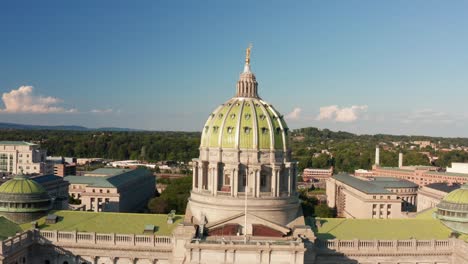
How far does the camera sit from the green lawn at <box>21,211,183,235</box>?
243 ft

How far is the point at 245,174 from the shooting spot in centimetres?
7531

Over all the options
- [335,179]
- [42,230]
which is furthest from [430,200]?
[42,230]

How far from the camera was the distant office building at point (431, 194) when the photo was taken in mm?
151462

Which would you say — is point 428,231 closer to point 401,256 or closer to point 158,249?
point 401,256

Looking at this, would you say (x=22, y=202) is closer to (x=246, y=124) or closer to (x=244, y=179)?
(x=244, y=179)

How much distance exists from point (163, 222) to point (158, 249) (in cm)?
683

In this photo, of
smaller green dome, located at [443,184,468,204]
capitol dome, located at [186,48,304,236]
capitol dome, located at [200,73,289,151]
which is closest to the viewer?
capitol dome, located at [186,48,304,236]

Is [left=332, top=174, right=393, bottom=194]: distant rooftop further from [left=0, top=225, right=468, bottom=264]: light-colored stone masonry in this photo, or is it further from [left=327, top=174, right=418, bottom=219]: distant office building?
[left=0, top=225, right=468, bottom=264]: light-colored stone masonry

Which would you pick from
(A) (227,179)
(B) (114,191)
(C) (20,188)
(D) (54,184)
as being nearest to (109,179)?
(B) (114,191)

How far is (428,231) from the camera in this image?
76.8 metres

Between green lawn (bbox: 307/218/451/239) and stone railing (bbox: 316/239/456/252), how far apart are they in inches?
76.9

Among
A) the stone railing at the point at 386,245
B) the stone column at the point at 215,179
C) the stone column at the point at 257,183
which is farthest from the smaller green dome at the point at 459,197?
the stone column at the point at 215,179

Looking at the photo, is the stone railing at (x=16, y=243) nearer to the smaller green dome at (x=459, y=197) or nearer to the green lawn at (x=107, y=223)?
the green lawn at (x=107, y=223)

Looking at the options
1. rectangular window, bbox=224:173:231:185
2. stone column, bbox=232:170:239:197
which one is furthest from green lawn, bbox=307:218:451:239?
rectangular window, bbox=224:173:231:185
